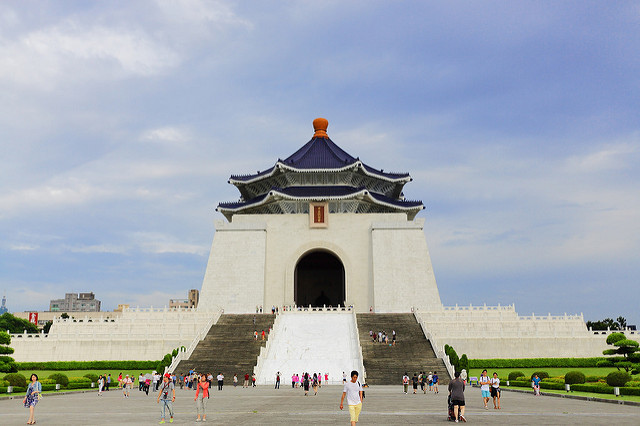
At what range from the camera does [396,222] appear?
139 ft

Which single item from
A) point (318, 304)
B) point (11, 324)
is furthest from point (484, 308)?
point (11, 324)

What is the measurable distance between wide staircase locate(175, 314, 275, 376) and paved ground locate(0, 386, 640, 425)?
7.93 metres

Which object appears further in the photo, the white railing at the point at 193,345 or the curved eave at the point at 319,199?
the curved eave at the point at 319,199

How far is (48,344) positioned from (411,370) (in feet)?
64.9

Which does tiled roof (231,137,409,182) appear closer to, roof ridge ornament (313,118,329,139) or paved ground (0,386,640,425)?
roof ridge ornament (313,118,329,139)

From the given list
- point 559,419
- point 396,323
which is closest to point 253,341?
point 396,323

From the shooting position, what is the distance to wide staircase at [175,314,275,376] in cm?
2552

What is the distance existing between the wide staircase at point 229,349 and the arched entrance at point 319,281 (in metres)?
17.6

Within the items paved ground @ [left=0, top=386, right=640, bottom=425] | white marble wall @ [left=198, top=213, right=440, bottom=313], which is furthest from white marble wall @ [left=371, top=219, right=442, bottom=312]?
paved ground @ [left=0, top=386, right=640, bottom=425]

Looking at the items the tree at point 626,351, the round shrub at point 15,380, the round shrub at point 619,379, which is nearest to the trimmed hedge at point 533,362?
the tree at point 626,351

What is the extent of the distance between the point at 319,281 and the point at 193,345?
24650 millimetres

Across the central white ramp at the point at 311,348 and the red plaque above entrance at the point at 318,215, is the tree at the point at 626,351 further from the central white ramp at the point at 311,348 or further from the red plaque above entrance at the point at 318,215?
the red plaque above entrance at the point at 318,215

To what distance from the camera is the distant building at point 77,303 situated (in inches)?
4968

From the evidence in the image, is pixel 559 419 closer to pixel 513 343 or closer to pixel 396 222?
pixel 513 343
